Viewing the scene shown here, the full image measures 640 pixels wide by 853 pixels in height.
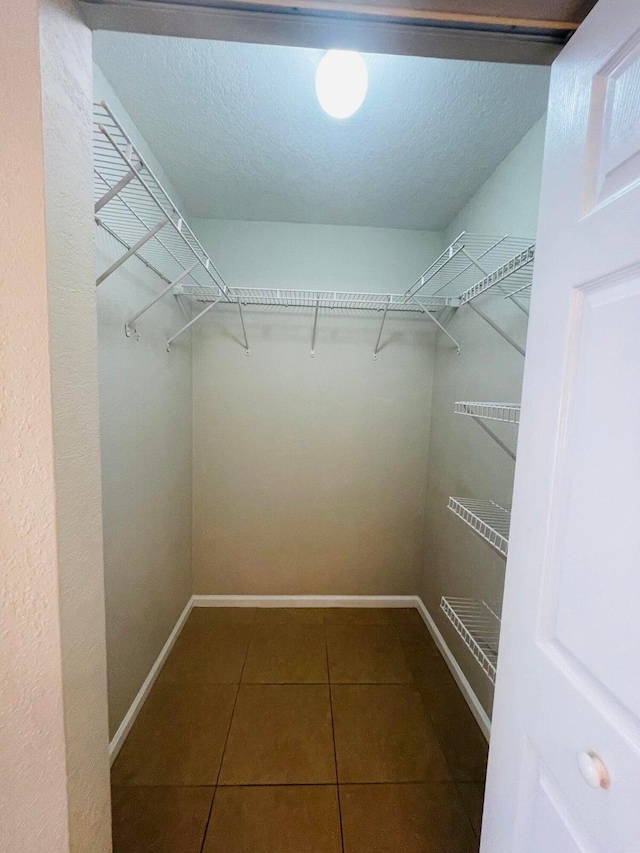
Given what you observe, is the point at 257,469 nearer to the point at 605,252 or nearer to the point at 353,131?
the point at 353,131

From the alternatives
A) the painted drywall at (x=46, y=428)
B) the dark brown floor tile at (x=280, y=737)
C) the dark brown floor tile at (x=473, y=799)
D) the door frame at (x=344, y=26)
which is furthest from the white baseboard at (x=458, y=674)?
the door frame at (x=344, y=26)

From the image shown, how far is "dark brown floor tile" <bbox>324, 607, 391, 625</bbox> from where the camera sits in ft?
7.19

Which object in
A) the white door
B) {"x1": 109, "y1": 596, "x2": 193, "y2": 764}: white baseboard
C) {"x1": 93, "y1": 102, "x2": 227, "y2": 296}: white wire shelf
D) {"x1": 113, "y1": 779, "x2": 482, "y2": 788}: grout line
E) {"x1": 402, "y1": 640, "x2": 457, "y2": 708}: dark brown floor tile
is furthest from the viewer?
{"x1": 402, "y1": 640, "x2": 457, "y2": 708}: dark brown floor tile

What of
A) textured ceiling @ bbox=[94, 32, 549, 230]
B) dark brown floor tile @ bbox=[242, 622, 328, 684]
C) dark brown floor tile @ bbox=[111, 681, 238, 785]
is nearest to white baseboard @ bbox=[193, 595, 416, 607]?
dark brown floor tile @ bbox=[242, 622, 328, 684]

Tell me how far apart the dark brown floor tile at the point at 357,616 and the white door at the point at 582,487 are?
1549 mm

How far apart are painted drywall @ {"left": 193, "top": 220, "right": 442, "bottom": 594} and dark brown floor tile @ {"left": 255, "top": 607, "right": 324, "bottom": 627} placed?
0.42 ft

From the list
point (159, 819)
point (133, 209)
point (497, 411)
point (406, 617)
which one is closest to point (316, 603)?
point (406, 617)

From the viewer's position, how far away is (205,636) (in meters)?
2.02

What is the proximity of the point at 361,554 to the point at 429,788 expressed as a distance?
118cm

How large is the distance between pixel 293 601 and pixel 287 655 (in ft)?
1.43

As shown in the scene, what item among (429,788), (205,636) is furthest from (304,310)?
(429,788)

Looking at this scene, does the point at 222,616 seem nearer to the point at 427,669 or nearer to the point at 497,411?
the point at 427,669

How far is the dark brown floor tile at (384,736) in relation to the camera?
4.29 ft

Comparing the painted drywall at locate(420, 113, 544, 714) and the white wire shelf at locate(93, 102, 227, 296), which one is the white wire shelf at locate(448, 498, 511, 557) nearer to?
the painted drywall at locate(420, 113, 544, 714)
